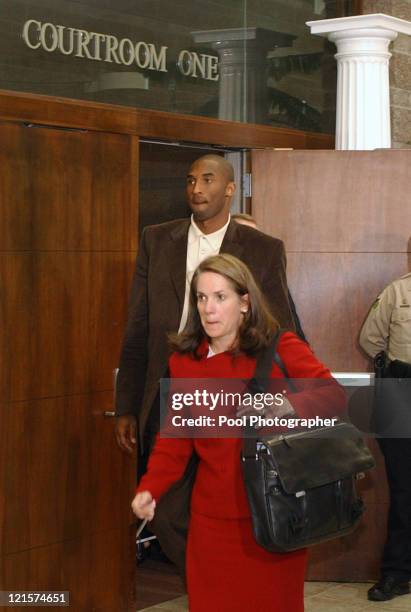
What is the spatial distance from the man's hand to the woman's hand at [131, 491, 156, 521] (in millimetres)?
1160

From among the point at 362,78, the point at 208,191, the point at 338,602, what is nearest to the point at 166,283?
the point at 208,191

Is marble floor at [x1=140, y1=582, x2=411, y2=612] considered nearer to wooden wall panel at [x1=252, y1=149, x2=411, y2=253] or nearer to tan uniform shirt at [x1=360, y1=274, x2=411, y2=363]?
tan uniform shirt at [x1=360, y1=274, x2=411, y2=363]

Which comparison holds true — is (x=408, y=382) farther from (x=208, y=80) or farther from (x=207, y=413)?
(x=207, y=413)

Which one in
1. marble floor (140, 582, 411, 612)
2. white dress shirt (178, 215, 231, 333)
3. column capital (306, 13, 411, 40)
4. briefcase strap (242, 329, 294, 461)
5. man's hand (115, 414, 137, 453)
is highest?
column capital (306, 13, 411, 40)

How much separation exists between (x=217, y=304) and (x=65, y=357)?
5.64ft

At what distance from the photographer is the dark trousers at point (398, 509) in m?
5.32

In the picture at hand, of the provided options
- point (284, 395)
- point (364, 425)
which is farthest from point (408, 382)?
point (284, 395)

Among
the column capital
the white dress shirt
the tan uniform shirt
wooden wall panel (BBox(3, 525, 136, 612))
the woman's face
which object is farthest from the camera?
the column capital

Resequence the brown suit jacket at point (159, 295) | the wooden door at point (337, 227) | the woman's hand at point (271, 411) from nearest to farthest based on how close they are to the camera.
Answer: the woman's hand at point (271, 411), the brown suit jacket at point (159, 295), the wooden door at point (337, 227)

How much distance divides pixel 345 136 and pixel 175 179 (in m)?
0.90

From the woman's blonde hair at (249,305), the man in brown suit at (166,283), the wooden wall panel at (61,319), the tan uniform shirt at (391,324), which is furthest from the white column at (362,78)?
the woman's blonde hair at (249,305)

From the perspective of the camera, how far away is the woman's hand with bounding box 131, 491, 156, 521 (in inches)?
120

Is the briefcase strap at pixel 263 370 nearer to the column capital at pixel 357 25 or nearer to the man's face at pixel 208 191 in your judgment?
the man's face at pixel 208 191

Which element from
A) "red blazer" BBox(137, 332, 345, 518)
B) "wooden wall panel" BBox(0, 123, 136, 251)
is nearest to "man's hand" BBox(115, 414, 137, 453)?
"wooden wall panel" BBox(0, 123, 136, 251)
